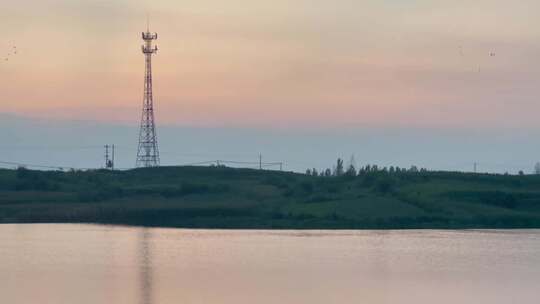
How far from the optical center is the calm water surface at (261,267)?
4609 centimetres

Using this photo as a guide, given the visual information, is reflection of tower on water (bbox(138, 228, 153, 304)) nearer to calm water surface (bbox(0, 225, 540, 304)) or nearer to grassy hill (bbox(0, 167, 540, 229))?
calm water surface (bbox(0, 225, 540, 304))

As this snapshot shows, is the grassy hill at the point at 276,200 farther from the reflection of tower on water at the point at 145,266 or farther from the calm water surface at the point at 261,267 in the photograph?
the reflection of tower on water at the point at 145,266

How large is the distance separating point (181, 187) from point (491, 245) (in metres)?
41.0

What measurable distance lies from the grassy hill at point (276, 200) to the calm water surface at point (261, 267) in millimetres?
10228

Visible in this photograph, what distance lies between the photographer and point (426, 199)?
97688mm

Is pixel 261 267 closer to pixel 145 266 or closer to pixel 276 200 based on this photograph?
pixel 145 266

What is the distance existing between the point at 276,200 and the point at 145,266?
4558 cm

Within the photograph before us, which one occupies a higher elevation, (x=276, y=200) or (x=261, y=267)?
(x=276, y=200)

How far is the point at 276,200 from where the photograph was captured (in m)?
101

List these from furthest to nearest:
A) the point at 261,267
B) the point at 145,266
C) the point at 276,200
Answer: the point at 276,200 < the point at 261,267 < the point at 145,266

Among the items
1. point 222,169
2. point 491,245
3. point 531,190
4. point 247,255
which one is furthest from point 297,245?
point 222,169

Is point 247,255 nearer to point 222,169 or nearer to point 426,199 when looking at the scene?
point 426,199

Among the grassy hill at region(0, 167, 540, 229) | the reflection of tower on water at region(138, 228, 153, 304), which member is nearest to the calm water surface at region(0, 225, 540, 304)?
the reflection of tower on water at region(138, 228, 153, 304)

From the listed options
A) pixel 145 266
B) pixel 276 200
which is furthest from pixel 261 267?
pixel 276 200
